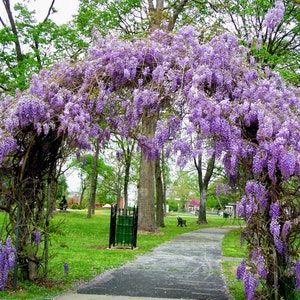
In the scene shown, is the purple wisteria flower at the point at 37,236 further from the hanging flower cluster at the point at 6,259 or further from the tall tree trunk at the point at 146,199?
the tall tree trunk at the point at 146,199

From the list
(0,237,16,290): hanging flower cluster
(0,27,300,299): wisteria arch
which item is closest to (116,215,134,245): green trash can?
(0,27,300,299): wisteria arch

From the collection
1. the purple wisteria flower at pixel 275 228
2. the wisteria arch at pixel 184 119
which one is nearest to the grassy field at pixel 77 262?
the wisteria arch at pixel 184 119

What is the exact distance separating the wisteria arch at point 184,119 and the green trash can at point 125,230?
6468 millimetres

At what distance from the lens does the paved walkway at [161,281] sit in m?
7.15

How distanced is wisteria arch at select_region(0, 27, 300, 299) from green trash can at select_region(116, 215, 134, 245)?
647cm

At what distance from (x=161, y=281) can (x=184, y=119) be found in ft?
11.1

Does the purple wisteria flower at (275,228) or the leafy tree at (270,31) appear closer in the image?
the purple wisteria flower at (275,228)

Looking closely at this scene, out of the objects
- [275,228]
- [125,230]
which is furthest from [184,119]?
[125,230]

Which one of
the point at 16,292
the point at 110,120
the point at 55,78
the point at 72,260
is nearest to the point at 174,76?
the point at 110,120

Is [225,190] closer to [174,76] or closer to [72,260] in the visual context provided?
[174,76]

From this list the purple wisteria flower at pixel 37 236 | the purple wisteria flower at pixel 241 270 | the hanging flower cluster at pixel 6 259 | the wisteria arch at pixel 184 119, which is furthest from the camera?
the purple wisteria flower at pixel 37 236

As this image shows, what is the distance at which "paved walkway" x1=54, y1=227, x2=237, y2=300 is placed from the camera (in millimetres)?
7148

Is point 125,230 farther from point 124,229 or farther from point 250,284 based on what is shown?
point 250,284

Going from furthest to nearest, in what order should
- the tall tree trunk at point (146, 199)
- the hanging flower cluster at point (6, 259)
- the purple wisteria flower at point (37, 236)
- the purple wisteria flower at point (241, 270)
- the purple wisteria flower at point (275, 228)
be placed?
the tall tree trunk at point (146, 199) < the purple wisteria flower at point (37, 236) < the hanging flower cluster at point (6, 259) < the purple wisteria flower at point (241, 270) < the purple wisteria flower at point (275, 228)
